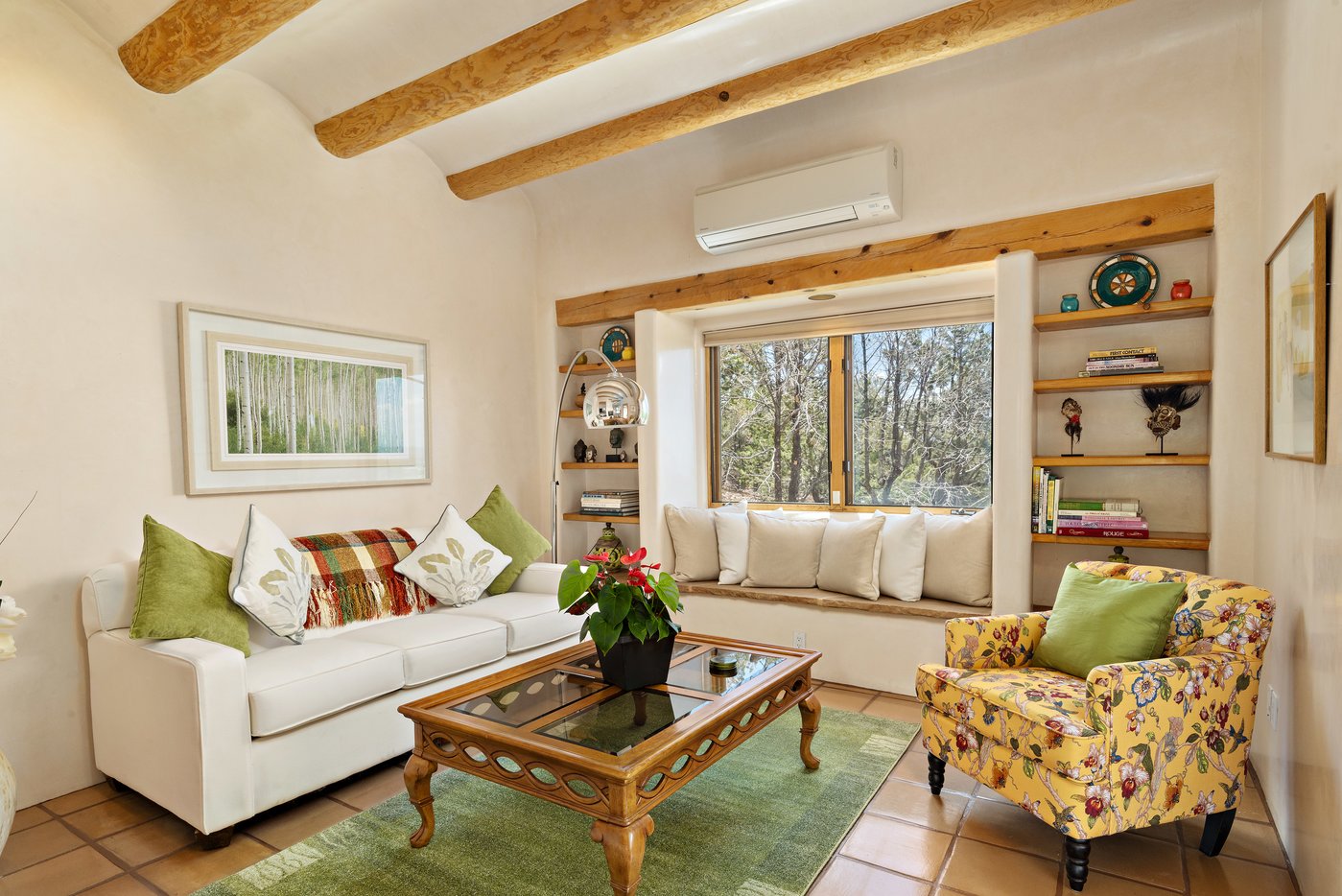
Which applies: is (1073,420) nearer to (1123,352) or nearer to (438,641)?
(1123,352)

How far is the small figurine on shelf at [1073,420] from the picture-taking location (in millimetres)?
3346

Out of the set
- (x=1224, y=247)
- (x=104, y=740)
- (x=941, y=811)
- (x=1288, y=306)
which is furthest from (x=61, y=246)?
(x=1224, y=247)

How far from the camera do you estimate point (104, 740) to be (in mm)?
2695

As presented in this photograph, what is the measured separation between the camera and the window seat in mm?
3486

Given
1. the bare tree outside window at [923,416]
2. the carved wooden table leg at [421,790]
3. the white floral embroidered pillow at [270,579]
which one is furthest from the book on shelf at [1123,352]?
the white floral embroidered pillow at [270,579]

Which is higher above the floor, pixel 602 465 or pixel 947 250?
pixel 947 250

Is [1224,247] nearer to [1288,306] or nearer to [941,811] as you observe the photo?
[1288,306]

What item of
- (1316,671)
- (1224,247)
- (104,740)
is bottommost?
(104,740)

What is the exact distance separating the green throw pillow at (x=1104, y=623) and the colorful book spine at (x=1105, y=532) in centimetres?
72

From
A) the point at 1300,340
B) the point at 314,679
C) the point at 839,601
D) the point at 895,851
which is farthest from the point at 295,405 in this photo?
the point at 1300,340

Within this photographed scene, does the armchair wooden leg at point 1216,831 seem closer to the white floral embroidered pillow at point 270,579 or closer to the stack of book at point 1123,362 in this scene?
the stack of book at point 1123,362

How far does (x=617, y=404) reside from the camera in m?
3.04

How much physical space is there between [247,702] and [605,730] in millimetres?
1209

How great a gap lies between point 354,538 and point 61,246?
160cm
